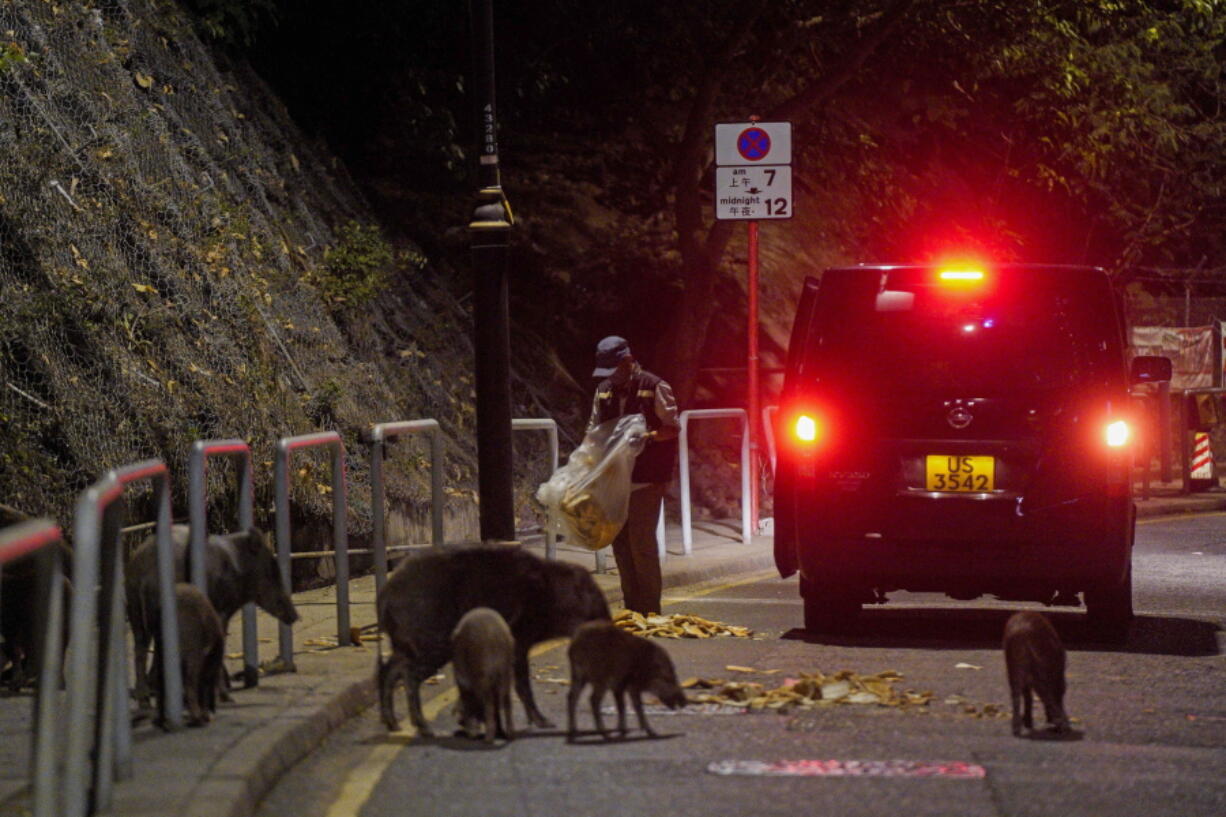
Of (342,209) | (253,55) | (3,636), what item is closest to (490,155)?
(3,636)

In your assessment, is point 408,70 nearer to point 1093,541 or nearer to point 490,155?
point 490,155

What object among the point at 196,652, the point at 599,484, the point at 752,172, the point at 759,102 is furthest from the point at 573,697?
the point at 759,102

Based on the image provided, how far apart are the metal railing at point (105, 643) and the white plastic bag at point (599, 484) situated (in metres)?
4.33

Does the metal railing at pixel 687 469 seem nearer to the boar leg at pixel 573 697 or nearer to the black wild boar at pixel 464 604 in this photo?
the black wild boar at pixel 464 604

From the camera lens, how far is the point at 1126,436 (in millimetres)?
Answer: 10703

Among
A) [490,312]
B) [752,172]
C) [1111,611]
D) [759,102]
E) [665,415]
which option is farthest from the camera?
[759,102]

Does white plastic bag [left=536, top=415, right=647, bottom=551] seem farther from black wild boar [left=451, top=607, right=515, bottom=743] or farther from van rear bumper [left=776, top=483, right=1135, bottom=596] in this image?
black wild boar [left=451, top=607, right=515, bottom=743]

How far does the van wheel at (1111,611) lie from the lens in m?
10.9

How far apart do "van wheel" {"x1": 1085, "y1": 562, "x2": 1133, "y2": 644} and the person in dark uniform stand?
100 inches

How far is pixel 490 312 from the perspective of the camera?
1239cm

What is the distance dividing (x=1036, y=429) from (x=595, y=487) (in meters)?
2.57

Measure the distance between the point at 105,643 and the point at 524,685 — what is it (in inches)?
98.1

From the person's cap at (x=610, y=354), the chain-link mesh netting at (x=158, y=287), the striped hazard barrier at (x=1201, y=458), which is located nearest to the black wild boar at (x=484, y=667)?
the person's cap at (x=610, y=354)

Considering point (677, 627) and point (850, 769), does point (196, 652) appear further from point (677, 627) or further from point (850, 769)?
point (677, 627)
